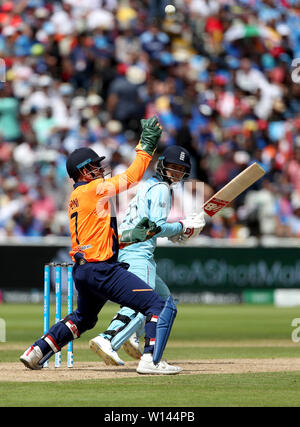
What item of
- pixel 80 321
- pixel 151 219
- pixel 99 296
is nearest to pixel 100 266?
pixel 99 296

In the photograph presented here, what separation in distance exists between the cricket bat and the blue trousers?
122 cm

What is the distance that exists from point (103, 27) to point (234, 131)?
3738mm

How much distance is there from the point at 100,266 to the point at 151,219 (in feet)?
2.70

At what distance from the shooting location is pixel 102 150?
19.8 metres

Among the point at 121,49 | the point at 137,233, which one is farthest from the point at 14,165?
the point at 137,233

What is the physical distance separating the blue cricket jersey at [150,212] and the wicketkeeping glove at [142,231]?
55mm

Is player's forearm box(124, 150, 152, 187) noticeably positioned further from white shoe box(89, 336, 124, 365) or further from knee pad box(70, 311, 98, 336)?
white shoe box(89, 336, 124, 365)

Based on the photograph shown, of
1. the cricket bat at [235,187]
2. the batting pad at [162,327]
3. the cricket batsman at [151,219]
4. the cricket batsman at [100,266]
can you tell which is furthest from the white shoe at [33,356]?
the cricket bat at [235,187]

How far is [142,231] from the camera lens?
9.06 metres

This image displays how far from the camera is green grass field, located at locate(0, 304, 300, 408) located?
286 inches

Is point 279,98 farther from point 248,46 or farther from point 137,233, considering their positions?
point 137,233

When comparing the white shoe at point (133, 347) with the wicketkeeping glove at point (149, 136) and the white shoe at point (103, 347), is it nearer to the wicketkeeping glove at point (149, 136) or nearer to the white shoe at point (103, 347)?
the white shoe at point (103, 347)

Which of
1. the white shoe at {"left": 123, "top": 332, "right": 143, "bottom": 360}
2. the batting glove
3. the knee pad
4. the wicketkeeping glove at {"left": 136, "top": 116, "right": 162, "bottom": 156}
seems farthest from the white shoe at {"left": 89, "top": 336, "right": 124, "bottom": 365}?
the wicketkeeping glove at {"left": 136, "top": 116, "right": 162, "bottom": 156}

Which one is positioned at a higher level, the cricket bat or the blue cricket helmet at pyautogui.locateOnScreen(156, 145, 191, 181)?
the blue cricket helmet at pyautogui.locateOnScreen(156, 145, 191, 181)
